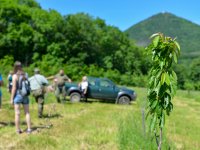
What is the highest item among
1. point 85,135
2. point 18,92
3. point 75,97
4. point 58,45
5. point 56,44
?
point 56,44

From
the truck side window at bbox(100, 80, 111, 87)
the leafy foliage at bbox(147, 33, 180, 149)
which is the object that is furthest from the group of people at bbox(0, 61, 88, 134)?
the leafy foliage at bbox(147, 33, 180, 149)

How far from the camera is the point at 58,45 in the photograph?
68.1 m

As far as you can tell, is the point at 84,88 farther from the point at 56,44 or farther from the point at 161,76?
the point at 56,44

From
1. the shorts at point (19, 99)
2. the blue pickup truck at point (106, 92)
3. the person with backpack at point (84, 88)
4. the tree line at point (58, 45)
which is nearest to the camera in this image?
the shorts at point (19, 99)

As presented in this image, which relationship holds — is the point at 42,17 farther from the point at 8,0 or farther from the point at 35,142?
the point at 35,142

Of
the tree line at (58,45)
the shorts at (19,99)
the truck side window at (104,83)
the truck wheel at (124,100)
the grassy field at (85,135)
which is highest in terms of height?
the tree line at (58,45)

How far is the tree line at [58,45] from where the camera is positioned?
64500 millimetres

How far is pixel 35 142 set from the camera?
943 cm

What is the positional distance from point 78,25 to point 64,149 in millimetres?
64956

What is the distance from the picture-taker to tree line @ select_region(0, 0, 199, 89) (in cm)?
6450

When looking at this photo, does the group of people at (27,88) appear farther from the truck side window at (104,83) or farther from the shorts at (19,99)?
the truck side window at (104,83)

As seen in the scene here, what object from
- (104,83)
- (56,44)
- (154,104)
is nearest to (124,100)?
(104,83)

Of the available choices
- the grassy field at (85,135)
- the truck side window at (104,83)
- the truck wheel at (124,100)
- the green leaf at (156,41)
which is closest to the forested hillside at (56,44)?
the truck side window at (104,83)

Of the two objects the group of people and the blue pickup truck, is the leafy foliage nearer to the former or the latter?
the group of people
